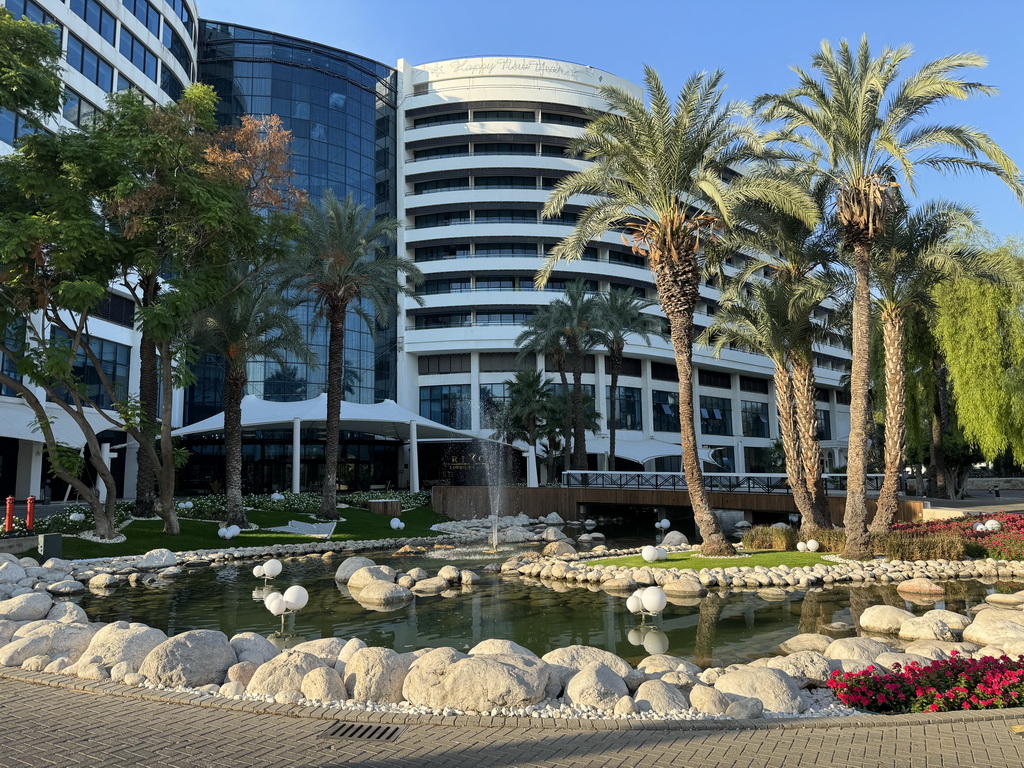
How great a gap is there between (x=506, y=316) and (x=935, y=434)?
34.2 m

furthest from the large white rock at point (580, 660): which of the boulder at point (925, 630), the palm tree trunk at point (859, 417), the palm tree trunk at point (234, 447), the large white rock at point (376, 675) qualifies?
the palm tree trunk at point (234, 447)

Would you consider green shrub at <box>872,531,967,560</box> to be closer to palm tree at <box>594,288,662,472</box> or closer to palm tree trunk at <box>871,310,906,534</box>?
palm tree trunk at <box>871,310,906,534</box>

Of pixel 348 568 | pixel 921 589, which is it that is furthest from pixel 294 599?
pixel 921 589

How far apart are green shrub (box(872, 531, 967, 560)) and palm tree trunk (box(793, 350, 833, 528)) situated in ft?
10.4

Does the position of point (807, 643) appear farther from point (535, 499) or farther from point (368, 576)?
point (535, 499)

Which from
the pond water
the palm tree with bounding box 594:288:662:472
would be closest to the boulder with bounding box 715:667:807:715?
the pond water

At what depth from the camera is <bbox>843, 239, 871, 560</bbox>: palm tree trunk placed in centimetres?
1809

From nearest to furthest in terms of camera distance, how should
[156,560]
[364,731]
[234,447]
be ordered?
1. [364,731]
2. [156,560]
3. [234,447]

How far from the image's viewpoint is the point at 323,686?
6.90 meters

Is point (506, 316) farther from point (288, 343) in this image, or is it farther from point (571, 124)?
point (288, 343)

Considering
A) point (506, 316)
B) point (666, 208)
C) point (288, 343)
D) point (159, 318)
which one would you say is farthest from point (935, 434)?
point (506, 316)

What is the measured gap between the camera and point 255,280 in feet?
92.5

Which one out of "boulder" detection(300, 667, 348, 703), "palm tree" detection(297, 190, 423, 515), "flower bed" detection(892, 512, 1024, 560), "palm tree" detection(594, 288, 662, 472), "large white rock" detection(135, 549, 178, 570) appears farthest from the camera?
"palm tree" detection(594, 288, 662, 472)

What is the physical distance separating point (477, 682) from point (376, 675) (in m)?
1.12
